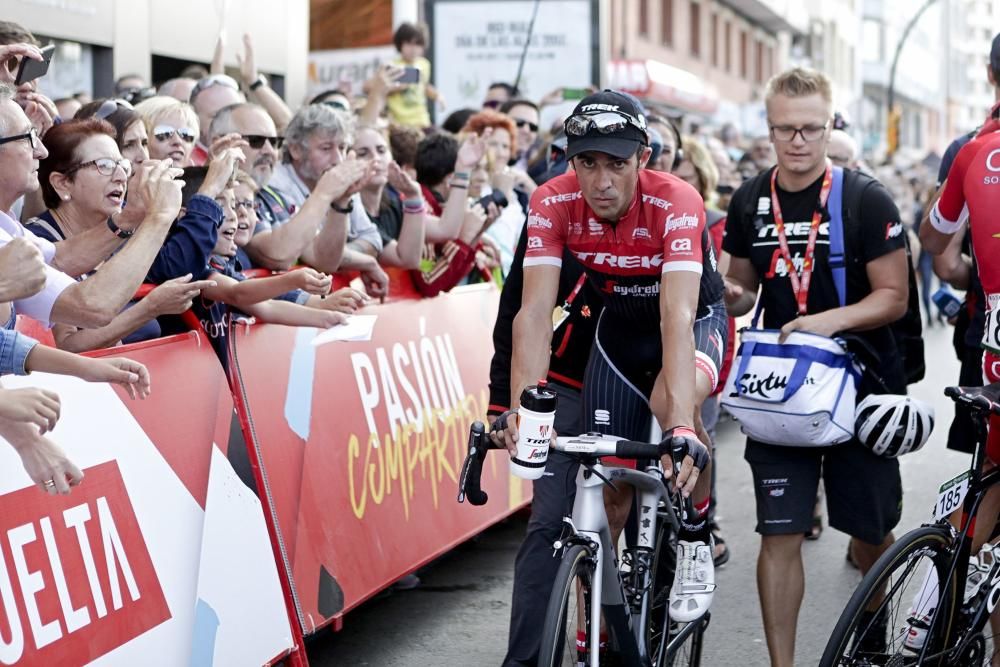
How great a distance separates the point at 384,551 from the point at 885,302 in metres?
2.16

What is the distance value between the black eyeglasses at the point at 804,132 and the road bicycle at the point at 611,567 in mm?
1258

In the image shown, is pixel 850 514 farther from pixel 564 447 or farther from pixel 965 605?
pixel 564 447

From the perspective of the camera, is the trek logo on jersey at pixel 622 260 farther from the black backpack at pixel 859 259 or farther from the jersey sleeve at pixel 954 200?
the jersey sleeve at pixel 954 200

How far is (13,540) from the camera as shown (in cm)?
352

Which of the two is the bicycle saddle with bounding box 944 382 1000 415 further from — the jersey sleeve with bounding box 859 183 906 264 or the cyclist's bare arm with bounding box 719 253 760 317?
the cyclist's bare arm with bounding box 719 253 760 317

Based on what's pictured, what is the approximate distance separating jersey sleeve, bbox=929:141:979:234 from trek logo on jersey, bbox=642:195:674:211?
1.27 meters

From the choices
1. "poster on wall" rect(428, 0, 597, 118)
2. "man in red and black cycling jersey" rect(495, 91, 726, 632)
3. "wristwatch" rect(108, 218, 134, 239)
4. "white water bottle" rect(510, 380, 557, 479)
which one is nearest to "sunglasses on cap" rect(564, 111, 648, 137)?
"man in red and black cycling jersey" rect(495, 91, 726, 632)

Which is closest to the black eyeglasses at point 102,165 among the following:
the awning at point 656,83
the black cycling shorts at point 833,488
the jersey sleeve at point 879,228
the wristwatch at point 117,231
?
the wristwatch at point 117,231

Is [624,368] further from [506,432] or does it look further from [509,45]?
[509,45]

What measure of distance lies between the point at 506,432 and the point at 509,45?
12.1m

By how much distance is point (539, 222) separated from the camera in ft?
14.1

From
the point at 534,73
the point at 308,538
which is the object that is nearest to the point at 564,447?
the point at 308,538

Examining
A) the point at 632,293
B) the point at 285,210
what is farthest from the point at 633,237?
the point at 285,210

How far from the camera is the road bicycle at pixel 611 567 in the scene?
3.65m
